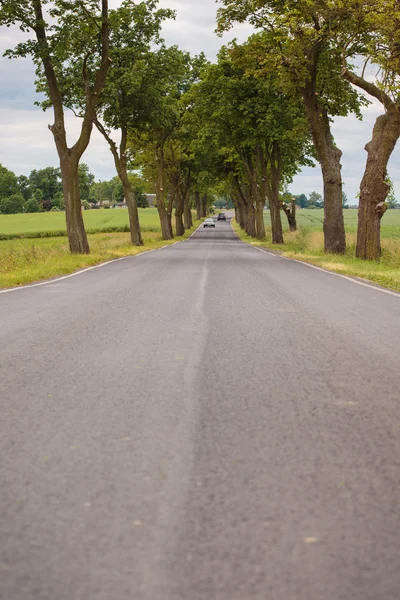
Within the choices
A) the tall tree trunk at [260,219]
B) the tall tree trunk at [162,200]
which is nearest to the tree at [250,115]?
the tall tree trunk at [260,219]

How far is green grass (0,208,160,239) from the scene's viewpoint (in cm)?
7800

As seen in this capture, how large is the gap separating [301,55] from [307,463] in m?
A: 22.3

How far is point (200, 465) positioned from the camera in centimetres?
330

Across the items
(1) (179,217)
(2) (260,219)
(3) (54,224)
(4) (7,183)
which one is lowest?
(2) (260,219)

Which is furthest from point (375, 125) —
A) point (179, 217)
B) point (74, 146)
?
point (179, 217)

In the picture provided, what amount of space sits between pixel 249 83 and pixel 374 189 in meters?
17.0

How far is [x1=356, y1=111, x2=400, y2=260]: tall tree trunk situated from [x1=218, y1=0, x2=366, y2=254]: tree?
3.68 metres

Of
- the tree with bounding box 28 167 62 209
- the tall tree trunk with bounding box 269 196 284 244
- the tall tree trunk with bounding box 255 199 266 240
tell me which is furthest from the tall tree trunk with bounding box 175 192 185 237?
the tree with bounding box 28 167 62 209

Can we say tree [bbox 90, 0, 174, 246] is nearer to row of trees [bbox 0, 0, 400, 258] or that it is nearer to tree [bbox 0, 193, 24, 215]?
row of trees [bbox 0, 0, 400, 258]

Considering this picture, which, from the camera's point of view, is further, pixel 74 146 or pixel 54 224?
pixel 54 224

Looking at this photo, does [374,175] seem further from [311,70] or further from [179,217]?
[179,217]

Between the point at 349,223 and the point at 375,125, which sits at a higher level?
the point at 375,125

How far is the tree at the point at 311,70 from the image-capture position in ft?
75.0

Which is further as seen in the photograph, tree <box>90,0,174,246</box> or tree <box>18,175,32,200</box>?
tree <box>18,175,32,200</box>
